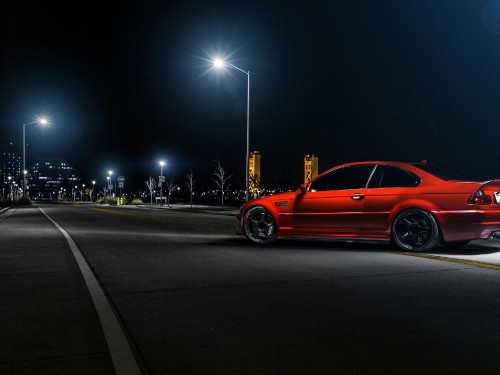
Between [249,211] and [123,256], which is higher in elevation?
[249,211]

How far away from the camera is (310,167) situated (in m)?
63.3

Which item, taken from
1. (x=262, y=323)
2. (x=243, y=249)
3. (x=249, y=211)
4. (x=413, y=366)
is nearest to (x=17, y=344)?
(x=262, y=323)

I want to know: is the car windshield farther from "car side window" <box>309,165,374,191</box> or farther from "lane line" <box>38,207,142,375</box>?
"lane line" <box>38,207,142,375</box>

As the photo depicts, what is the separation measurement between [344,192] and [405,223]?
121 centimetres

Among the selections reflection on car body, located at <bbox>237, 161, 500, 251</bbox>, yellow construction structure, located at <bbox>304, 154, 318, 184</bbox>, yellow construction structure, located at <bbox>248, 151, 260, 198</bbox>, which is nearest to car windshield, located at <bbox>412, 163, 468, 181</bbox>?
reflection on car body, located at <bbox>237, 161, 500, 251</bbox>

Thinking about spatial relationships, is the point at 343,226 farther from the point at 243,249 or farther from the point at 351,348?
the point at 351,348

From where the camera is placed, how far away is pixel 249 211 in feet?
38.1

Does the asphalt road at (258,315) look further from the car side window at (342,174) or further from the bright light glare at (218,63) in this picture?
the bright light glare at (218,63)

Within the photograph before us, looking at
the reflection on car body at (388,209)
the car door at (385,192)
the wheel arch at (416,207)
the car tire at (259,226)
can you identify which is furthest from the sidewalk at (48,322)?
the wheel arch at (416,207)

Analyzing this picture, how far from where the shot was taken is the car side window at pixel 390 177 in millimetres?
10164

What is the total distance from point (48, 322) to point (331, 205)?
6.46 metres

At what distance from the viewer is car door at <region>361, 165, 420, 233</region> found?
986 cm

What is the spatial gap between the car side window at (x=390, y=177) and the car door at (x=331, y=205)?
18 centimetres

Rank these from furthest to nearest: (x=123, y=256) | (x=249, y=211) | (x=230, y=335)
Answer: (x=249, y=211)
(x=123, y=256)
(x=230, y=335)
